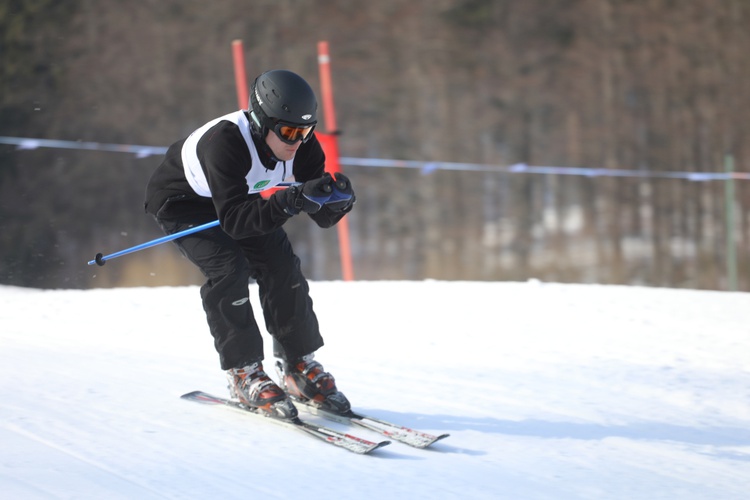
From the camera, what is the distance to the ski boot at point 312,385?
3889mm

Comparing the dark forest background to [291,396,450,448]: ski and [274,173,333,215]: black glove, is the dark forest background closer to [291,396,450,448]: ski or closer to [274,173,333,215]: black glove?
[291,396,450,448]: ski

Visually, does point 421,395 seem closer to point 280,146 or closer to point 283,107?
point 280,146

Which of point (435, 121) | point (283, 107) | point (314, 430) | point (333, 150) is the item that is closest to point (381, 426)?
point (314, 430)

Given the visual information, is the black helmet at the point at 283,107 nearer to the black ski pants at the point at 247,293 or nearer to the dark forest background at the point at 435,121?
the black ski pants at the point at 247,293

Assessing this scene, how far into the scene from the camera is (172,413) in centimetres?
399

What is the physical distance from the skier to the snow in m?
0.26

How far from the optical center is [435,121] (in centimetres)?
1155

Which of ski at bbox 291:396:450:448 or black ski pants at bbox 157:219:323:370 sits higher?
black ski pants at bbox 157:219:323:370

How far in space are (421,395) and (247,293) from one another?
1.01 m

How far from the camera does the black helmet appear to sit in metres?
3.55

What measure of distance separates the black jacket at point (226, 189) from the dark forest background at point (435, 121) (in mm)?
6765

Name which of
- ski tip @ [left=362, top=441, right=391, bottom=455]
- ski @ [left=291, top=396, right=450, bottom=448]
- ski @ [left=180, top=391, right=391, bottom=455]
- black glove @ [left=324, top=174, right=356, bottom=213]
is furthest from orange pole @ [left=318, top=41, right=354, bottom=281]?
ski tip @ [left=362, top=441, right=391, bottom=455]

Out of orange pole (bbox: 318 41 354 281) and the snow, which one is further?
orange pole (bbox: 318 41 354 281)

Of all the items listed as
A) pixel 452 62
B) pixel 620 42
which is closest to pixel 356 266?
pixel 452 62
